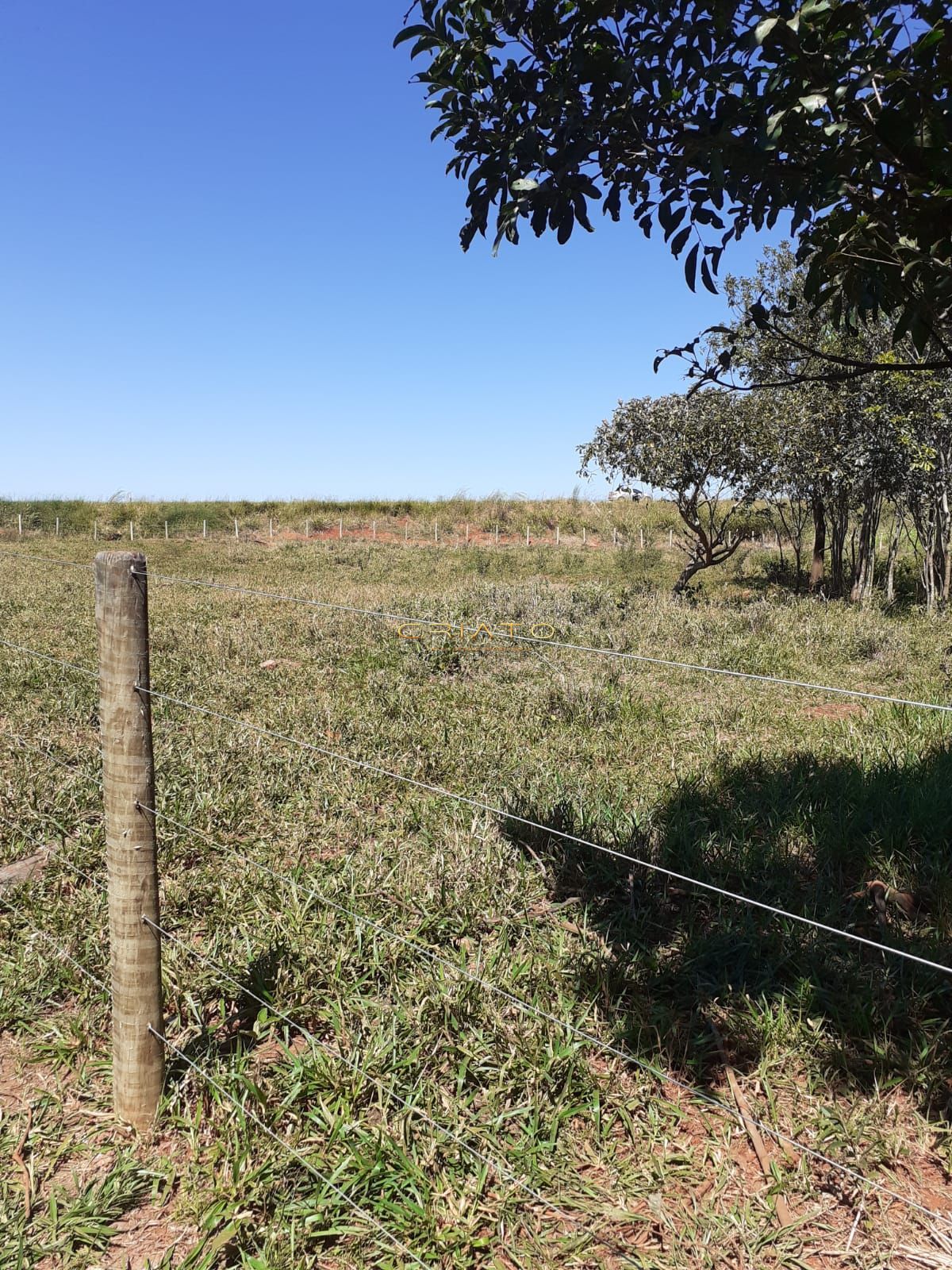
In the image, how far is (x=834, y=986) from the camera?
295cm

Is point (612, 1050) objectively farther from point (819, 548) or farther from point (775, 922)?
point (819, 548)

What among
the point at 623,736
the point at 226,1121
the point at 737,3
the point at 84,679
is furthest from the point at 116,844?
the point at 84,679

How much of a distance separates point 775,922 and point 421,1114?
1.76 m

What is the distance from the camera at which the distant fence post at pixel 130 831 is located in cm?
216

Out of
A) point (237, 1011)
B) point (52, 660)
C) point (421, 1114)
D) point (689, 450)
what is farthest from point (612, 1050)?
point (689, 450)

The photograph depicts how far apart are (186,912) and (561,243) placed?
3031 millimetres

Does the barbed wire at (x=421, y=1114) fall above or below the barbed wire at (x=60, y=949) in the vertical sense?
below

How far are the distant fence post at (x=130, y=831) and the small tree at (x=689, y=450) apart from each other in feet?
44.6

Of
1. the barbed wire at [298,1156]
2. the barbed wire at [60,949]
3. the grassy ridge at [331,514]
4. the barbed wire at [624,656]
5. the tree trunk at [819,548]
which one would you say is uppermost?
the grassy ridge at [331,514]

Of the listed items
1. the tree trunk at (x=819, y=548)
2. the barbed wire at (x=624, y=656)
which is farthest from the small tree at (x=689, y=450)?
the barbed wire at (x=624, y=656)

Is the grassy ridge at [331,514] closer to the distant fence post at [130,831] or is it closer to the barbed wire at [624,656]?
the barbed wire at [624,656]

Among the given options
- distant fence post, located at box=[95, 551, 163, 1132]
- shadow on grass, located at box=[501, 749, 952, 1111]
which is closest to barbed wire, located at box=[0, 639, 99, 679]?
distant fence post, located at box=[95, 551, 163, 1132]

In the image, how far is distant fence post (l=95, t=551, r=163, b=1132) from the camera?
2156 millimetres

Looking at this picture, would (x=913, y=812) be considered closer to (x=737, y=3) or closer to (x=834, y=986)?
(x=834, y=986)
